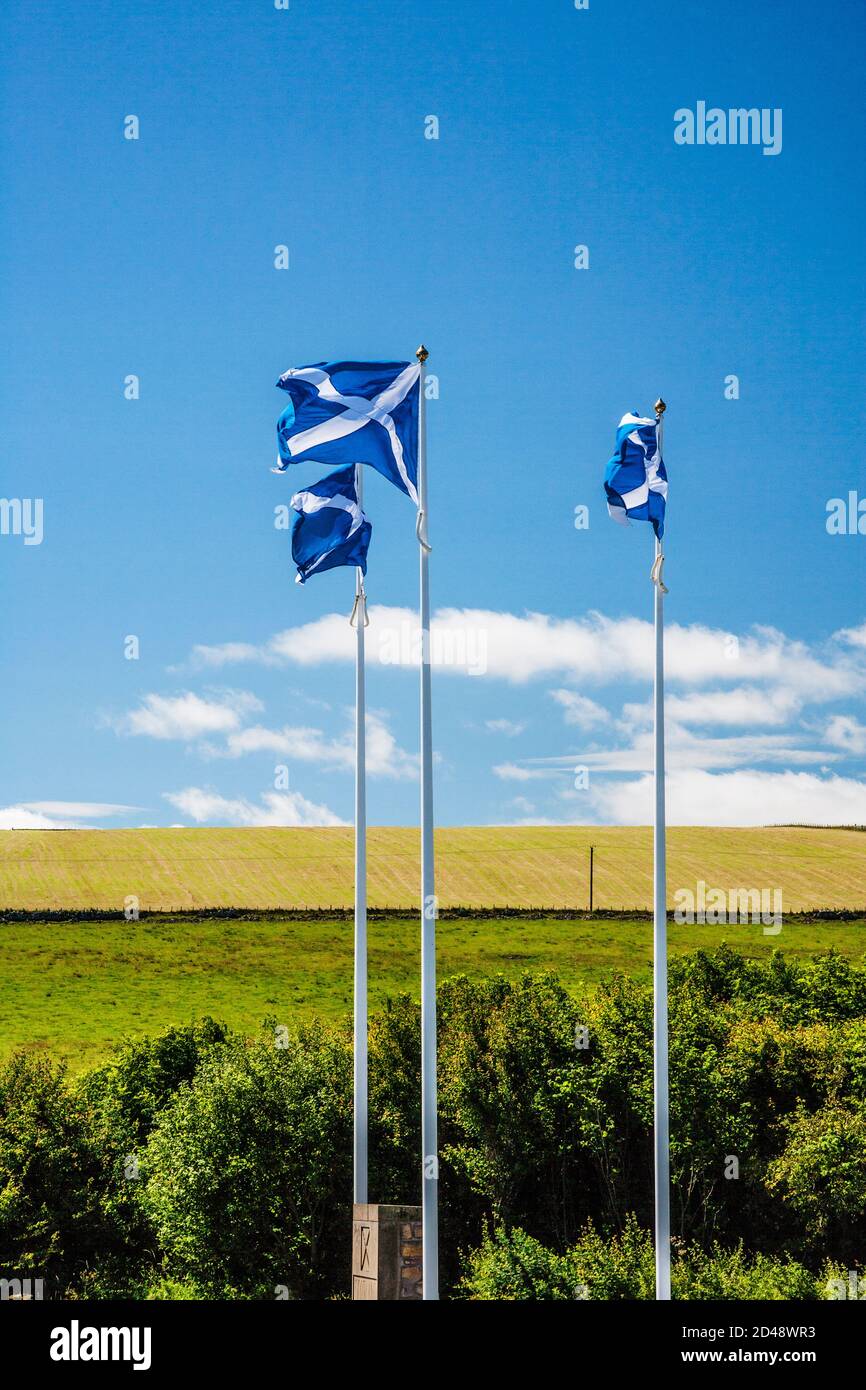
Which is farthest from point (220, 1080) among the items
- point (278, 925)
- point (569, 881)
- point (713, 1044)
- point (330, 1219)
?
point (569, 881)

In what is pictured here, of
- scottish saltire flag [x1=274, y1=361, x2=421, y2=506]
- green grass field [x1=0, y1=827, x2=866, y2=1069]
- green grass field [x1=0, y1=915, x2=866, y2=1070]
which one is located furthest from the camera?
green grass field [x1=0, y1=827, x2=866, y2=1069]

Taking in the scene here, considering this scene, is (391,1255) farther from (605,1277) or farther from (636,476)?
(605,1277)

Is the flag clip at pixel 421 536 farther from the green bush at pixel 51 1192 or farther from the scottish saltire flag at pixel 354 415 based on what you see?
the green bush at pixel 51 1192

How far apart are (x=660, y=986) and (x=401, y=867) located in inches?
3339

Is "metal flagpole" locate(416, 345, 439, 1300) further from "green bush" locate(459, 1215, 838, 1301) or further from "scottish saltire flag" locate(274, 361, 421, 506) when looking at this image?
"green bush" locate(459, 1215, 838, 1301)

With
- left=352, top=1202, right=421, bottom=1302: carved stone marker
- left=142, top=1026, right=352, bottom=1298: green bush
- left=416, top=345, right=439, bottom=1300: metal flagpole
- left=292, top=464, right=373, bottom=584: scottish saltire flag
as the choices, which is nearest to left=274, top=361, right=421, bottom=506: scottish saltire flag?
left=416, top=345, right=439, bottom=1300: metal flagpole

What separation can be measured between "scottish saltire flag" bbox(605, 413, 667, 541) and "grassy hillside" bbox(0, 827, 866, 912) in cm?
7680

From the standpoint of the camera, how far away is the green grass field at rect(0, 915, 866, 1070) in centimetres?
8131

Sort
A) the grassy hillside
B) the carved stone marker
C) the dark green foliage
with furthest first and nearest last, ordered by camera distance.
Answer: the grassy hillside, the dark green foliage, the carved stone marker

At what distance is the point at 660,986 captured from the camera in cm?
2555

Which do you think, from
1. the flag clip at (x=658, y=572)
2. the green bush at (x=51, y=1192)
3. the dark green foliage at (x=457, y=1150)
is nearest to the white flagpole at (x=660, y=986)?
the flag clip at (x=658, y=572)

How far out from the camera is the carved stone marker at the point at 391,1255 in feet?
73.3
